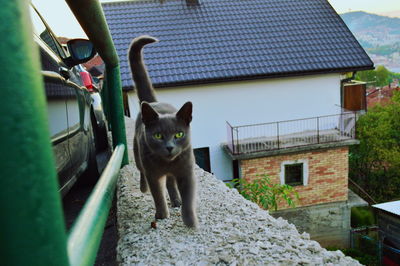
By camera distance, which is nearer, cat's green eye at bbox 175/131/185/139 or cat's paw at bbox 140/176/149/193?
cat's green eye at bbox 175/131/185/139

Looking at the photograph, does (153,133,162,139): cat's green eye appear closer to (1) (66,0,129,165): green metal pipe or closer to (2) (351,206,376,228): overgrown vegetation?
(1) (66,0,129,165): green metal pipe

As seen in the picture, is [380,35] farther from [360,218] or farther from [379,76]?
[360,218]

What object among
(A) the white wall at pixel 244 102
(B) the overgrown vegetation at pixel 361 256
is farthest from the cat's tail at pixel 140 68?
(B) the overgrown vegetation at pixel 361 256

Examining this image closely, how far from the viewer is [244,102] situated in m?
11.5

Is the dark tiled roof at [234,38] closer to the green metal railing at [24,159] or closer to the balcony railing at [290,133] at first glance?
the balcony railing at [290,133]

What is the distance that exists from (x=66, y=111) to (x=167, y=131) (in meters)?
0.57

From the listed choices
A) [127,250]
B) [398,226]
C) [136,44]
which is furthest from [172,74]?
[127,250]

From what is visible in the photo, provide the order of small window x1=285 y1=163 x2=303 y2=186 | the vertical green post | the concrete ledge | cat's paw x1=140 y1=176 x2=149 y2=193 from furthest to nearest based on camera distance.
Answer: small window x1=285 y1=163 x2=303 y2=186
the concrete ledge
cat's paw x1=140 y1=176 x2=149 y2=193
the vertical green post

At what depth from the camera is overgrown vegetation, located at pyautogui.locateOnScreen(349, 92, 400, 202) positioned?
14758 millimetres

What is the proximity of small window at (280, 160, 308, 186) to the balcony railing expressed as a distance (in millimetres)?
590

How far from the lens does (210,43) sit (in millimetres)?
12141

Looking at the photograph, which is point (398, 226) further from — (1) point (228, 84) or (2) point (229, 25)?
(2) point (229, 25)

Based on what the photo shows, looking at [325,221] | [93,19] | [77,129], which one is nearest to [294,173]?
[325,221]

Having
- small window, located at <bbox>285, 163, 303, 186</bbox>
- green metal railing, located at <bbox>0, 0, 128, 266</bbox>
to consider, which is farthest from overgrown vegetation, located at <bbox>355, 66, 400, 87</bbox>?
green metal railing, located at <bbox>0, 0, 128, 266</bbox>
